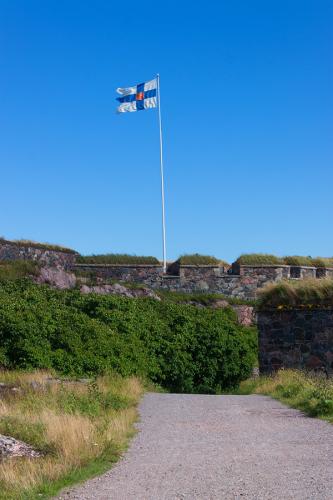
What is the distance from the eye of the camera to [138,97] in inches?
1537

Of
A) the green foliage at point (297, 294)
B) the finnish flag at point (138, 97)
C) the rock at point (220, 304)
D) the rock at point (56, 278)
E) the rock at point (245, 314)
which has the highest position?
the finnish flag at point (138, 97)

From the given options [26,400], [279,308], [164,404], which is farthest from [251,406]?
[279,308]

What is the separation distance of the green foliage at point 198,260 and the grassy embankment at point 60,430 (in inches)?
875

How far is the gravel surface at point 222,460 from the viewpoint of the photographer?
20.7ft

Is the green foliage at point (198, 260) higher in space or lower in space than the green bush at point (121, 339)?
higher

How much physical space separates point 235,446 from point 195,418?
2.98 m

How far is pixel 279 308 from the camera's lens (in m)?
18.8

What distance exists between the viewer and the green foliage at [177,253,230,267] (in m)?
35.5

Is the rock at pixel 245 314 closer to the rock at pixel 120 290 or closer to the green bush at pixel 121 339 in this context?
the rock at pixel 120 290

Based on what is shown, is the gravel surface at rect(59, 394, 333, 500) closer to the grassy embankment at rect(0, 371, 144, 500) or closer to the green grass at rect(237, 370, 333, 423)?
the grassy embankment at rect(0, 371, 144, 500)

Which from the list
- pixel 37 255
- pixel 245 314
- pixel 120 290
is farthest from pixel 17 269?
pixel 245 314

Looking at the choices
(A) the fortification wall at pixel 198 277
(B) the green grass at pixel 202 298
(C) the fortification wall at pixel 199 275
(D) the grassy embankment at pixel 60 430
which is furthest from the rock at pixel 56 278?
(D) the grassy embankment at pixel 60 430

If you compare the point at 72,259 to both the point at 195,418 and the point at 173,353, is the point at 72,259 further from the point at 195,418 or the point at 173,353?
the point at 195,418

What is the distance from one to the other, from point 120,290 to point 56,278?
9.79 feet
